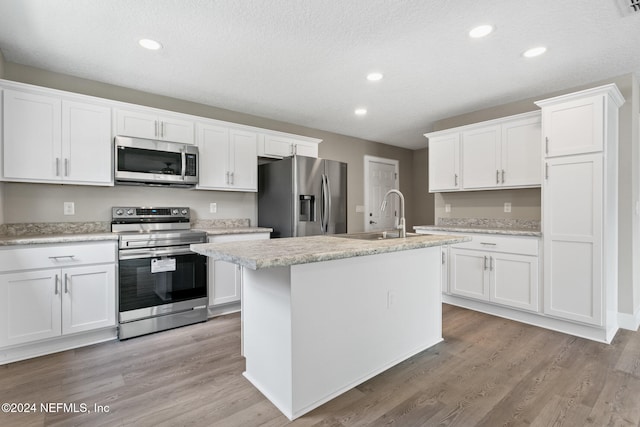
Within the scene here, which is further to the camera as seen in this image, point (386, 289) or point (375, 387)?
point (386, 289)

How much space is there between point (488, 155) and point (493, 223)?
859mm

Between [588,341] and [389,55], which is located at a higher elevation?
[389,55]

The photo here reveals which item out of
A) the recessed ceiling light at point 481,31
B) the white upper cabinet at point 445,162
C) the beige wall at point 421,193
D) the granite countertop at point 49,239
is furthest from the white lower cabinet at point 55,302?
the beige wall at point 421,193

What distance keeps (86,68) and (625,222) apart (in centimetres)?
517


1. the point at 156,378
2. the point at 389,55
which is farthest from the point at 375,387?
the point at 389,55

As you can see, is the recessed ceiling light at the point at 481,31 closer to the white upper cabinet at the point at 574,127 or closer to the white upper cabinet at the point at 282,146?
the white upper cabinet at the point at 574,127

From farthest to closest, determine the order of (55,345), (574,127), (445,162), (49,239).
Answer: (445,162) → (574,127) → (55,345) → (49,239)

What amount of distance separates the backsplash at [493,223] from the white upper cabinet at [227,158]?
8.88ft

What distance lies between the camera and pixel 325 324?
178 cm

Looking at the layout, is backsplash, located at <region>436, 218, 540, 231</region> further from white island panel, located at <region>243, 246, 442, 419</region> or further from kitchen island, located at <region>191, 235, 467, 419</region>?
white island panel, located at <region>243, 246, 442, 419</region>

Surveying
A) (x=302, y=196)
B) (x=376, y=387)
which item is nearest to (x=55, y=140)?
(x=302, y=196)

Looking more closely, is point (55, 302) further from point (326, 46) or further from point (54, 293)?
point (326, 46)

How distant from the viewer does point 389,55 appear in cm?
255

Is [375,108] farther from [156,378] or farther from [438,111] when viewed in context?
[156,378]
